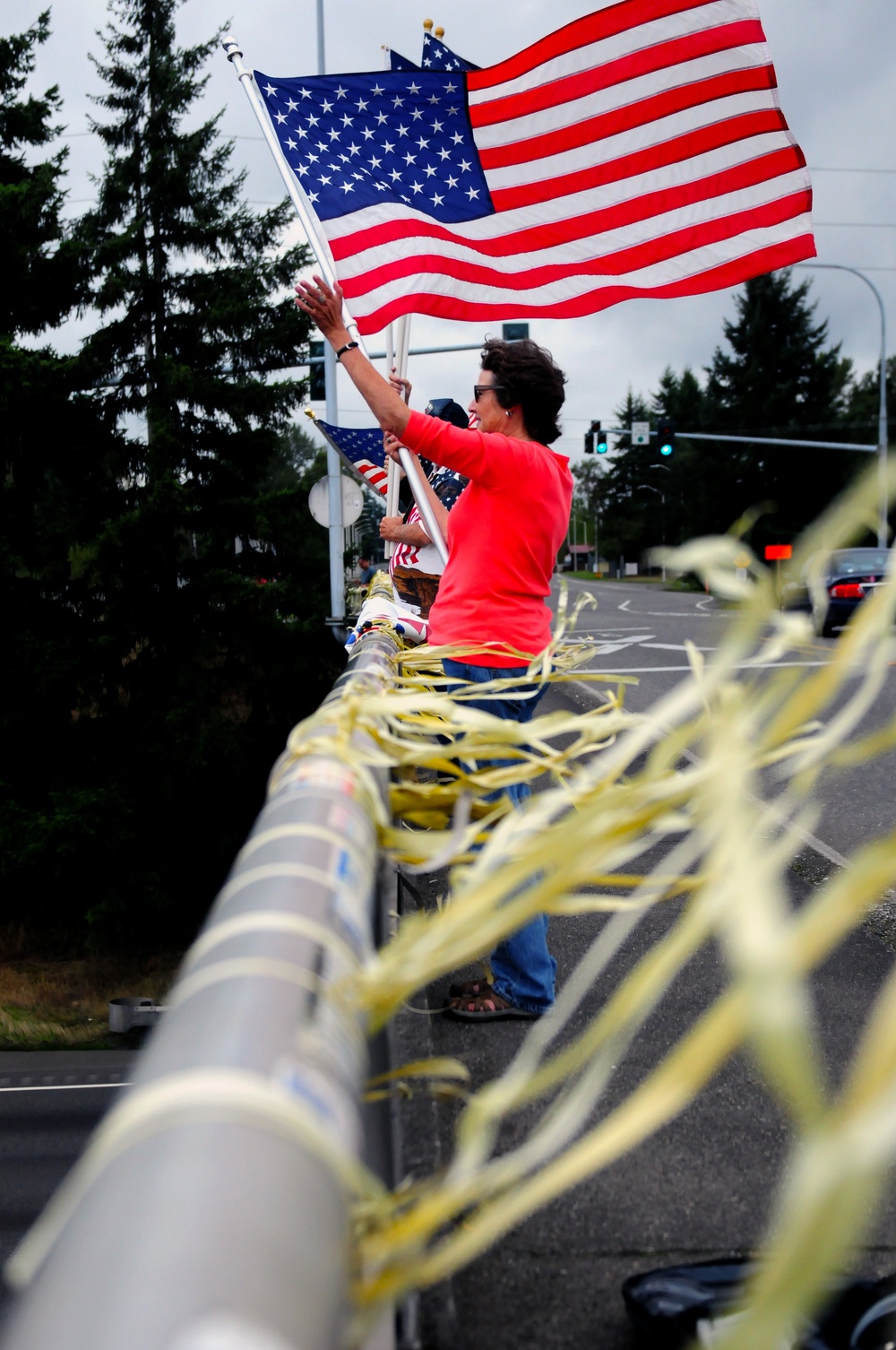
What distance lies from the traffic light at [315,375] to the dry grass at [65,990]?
987 cm

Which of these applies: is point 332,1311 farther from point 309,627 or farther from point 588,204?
point 309,627

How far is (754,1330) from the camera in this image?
0.48 m

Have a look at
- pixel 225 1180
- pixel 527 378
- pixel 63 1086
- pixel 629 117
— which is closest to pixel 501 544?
pixel 527 378

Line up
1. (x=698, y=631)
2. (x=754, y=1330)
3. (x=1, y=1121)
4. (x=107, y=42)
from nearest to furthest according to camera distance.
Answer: (x=754, y=1330) < (x=1, y=1121) < (x=107, y=42) < (x=698, y=631)

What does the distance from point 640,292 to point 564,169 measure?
0.66m

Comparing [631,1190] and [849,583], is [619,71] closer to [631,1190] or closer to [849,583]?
[631,1190]

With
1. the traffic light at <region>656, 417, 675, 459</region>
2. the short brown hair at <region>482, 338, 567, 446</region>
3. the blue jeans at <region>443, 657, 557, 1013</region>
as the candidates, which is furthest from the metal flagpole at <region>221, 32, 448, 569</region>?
the traffic light at <region>656, 417, 675, 459</region>

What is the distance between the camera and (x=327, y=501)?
1967cm

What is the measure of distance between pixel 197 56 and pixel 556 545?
2096 cm

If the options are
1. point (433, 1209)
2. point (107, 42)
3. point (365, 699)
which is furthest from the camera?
point (107, 42)

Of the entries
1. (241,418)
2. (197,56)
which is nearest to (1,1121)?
(241,418)

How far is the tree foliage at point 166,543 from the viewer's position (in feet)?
60.4

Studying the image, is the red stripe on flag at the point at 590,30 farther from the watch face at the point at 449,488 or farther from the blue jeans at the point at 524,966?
the blue jeans at the point at 524,966

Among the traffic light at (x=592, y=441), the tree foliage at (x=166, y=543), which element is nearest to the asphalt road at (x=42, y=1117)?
the tree foliage at (x=166, y=543)
